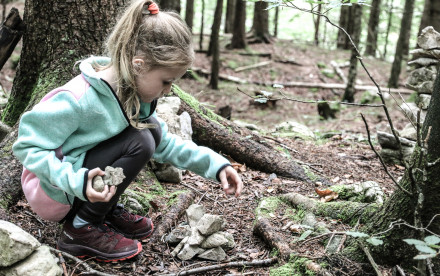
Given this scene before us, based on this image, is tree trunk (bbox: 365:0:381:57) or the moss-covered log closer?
the moss-covered log

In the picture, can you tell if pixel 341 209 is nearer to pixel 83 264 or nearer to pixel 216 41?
→ pixel 83 264

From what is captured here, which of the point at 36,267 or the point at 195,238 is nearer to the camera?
the point at 36,267

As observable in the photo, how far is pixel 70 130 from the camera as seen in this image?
206 centimetres

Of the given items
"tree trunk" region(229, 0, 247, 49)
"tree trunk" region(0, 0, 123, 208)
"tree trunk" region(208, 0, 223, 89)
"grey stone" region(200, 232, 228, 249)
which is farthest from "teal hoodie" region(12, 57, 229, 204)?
"tree trunk" region(229, 0, 247, 49)

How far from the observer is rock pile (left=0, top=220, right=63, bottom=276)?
1809 millimetres

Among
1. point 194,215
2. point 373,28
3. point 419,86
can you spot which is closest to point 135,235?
point 194,215

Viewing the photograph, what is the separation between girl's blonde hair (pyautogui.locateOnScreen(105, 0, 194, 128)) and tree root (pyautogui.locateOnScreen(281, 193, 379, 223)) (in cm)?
146

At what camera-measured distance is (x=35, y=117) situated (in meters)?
1.96

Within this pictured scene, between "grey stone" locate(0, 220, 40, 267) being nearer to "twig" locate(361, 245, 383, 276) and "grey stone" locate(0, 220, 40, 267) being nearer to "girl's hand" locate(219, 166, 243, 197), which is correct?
"girl's hand" locate(219, 166, 243, 197)

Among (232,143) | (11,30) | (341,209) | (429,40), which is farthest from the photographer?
(429,40)

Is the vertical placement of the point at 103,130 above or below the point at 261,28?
above

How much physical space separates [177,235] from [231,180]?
1.82 ft

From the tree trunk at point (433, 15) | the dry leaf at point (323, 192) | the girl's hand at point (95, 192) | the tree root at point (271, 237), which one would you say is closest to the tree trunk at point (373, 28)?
the tree trunk at point (433, 15)

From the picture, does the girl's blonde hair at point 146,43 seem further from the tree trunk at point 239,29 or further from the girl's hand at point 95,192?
the tree trunk at point 239,29
